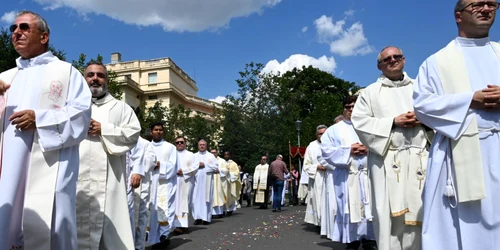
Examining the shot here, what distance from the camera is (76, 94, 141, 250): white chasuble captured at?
4965 mm

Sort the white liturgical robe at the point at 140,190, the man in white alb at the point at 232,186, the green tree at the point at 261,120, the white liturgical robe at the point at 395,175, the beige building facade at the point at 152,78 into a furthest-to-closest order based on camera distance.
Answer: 1. the beige building facade at the point at 152,78
2. the green tree at the point at 261,120
3. the man in white alb at the point at 232,186
4. the white liturgical robe at the point at 140,190
5. the white liturgical robe at the point at 395,175

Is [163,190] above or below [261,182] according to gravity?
below

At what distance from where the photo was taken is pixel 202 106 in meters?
72.9

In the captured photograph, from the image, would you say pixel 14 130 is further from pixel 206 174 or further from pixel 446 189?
pixel 206 174

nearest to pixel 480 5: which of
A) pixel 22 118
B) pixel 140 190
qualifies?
pixel 22 118

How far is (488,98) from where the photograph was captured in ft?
11.0

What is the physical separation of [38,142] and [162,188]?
19.8 ft

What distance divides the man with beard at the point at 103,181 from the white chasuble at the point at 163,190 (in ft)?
12.3

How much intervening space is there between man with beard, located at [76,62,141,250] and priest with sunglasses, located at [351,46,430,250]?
2.59 metres

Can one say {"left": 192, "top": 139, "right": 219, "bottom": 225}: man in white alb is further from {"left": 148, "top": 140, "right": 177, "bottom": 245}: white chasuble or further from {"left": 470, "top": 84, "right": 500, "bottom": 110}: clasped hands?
{"left": 470, "top": 84, "right": 500, "bottom": 110}: clasped hands

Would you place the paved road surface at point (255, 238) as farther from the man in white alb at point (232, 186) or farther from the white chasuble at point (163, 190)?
the man in white alb at point (232, 186)

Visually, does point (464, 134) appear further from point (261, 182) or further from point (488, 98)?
point (261, 182)

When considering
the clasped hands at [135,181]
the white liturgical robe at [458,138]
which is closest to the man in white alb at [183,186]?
the clasped hands at [135,181]

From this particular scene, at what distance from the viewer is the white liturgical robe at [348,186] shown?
6.97 m
